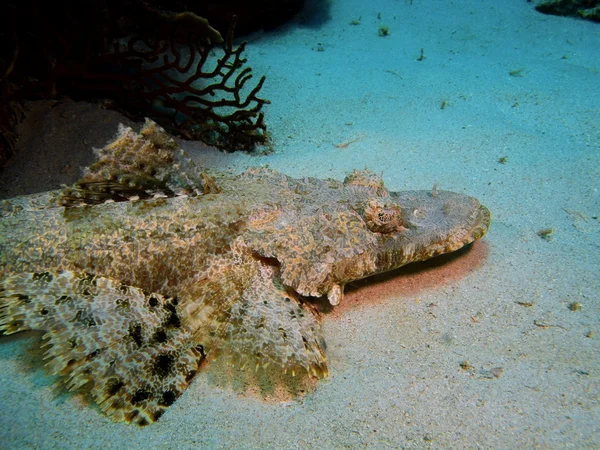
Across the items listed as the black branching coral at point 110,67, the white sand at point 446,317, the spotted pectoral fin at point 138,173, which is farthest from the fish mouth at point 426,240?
the black branching coral at point 110,67

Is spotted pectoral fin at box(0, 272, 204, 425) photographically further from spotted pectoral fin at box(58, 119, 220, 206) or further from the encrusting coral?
spotted pectoral fin at box(58, 119, 220, 206)

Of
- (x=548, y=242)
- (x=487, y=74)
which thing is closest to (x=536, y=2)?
(x=487, y=74)

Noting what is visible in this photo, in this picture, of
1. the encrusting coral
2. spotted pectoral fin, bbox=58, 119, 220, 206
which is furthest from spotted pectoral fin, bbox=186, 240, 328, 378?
spotted pectoral fin, bbox=58, 119, 220, 206

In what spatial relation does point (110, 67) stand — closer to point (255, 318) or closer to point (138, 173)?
point (138, 173)

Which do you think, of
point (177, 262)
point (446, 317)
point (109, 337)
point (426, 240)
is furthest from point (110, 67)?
point (446, 317)

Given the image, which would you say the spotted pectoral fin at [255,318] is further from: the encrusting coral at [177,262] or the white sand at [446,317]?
the white sand at [446,317]

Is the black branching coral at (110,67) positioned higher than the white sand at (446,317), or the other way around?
the black branching coral at (110,67)

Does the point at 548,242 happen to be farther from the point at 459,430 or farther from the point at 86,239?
the point at 86,239
